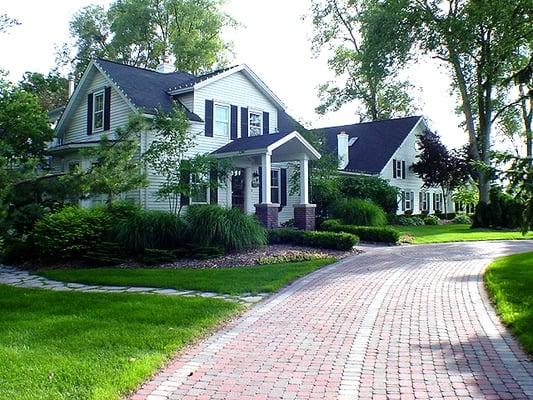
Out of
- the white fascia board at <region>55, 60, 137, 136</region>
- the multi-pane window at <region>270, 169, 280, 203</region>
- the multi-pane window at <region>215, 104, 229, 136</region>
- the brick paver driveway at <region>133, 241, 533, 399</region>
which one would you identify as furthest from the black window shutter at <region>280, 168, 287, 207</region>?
the brick paver driveway at <region>133, 241, 533, 399</region>

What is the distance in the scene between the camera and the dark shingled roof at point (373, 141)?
107 feet

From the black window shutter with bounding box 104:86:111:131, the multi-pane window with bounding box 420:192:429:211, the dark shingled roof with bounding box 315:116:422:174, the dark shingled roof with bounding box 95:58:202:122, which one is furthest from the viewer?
the multi-pane window with bounding box 420:192:429:211

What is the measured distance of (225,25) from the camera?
40562 millimetres

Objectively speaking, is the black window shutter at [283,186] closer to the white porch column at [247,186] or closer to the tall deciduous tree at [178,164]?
the white porch column at [247,186]

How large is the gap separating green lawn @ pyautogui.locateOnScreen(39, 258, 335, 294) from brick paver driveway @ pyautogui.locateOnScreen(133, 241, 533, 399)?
0.75 metres

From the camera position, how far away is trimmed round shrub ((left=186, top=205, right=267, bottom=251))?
1341 cm

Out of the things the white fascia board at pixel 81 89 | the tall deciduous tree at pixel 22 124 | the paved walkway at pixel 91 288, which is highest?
the white fascia board at pixel 81 89

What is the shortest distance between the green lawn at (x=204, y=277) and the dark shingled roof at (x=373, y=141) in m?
21.5

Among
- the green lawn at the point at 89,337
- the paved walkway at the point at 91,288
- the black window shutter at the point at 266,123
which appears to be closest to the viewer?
the green lawn at the point at 89,337

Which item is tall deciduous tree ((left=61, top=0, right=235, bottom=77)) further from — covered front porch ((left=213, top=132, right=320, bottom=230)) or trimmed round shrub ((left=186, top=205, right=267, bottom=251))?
trimmed round shrub ((left=186, top=205, right=267, bottom=251))

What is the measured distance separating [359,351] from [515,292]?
13.7ft

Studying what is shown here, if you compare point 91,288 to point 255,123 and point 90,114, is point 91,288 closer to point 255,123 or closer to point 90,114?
point 90,114

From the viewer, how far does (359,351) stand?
5328 mm

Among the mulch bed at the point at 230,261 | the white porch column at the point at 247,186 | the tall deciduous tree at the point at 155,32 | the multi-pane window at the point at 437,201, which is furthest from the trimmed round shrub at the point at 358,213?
the tall deciduous tree at the point at 155,32
